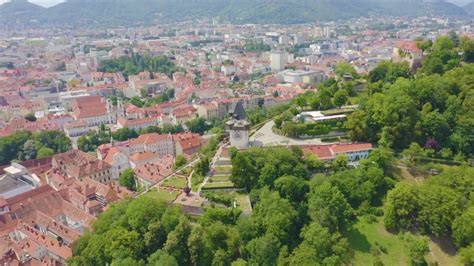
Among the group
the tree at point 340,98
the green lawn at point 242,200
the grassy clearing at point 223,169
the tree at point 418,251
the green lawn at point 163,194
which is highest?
the tree at point 340,98

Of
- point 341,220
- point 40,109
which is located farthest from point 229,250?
point 40,109

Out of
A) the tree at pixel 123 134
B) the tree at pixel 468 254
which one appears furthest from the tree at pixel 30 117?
the tree at pixel 468 254

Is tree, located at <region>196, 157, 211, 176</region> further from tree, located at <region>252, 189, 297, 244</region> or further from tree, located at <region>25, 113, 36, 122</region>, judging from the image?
tree, located at <region>25, 113, 36, 122</region>

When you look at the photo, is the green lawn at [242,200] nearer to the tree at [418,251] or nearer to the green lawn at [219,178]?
the green lawn at [219,178]

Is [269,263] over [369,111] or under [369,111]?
under

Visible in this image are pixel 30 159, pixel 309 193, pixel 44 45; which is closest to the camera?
pixel 309 193

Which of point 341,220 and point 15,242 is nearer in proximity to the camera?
point 341,220

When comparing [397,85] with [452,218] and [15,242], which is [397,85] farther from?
[15,242]
